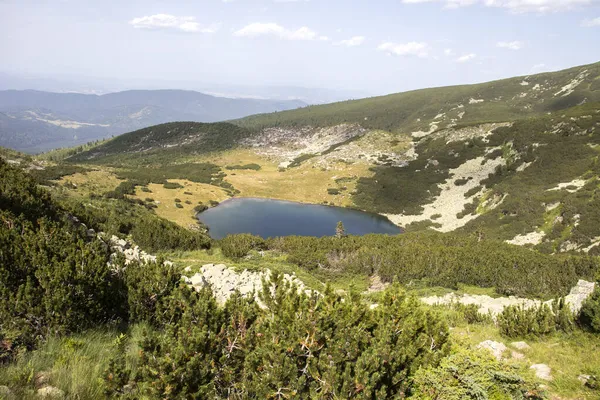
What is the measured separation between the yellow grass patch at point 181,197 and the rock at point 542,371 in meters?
45.8

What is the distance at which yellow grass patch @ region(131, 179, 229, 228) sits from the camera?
5181cm

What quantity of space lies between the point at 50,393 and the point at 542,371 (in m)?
9.78

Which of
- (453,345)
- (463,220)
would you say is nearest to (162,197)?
(463,220)

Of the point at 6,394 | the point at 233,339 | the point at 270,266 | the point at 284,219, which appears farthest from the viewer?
the point at 284,219

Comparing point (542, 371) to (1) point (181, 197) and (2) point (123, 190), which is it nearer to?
(2) point (123, 190)

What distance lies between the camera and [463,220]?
52219mm

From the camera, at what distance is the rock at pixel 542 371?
24.0 feet

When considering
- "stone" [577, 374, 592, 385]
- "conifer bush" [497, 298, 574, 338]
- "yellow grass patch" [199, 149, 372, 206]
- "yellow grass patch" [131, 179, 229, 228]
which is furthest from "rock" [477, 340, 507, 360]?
"yellow grass patch" [199, 149, 372, 206]

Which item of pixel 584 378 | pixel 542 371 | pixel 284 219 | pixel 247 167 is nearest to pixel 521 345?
pixel 542 371

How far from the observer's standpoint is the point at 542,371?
7660 mm

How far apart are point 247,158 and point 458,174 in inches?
2726


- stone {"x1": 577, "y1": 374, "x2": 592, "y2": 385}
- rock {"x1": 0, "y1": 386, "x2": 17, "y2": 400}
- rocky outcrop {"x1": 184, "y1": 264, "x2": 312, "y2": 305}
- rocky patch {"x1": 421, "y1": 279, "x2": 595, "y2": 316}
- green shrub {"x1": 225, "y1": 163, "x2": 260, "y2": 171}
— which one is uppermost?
rock {"x1": 0, "y1": 386, "x2": 17, "y2": 400}

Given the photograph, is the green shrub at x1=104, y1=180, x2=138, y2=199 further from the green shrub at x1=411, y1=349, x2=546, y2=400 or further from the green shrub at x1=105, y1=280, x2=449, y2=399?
the green shrub at x1=411, y1=349, x2=546, y2=400

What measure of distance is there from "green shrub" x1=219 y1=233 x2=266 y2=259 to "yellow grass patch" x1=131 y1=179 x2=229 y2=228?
22.7m
